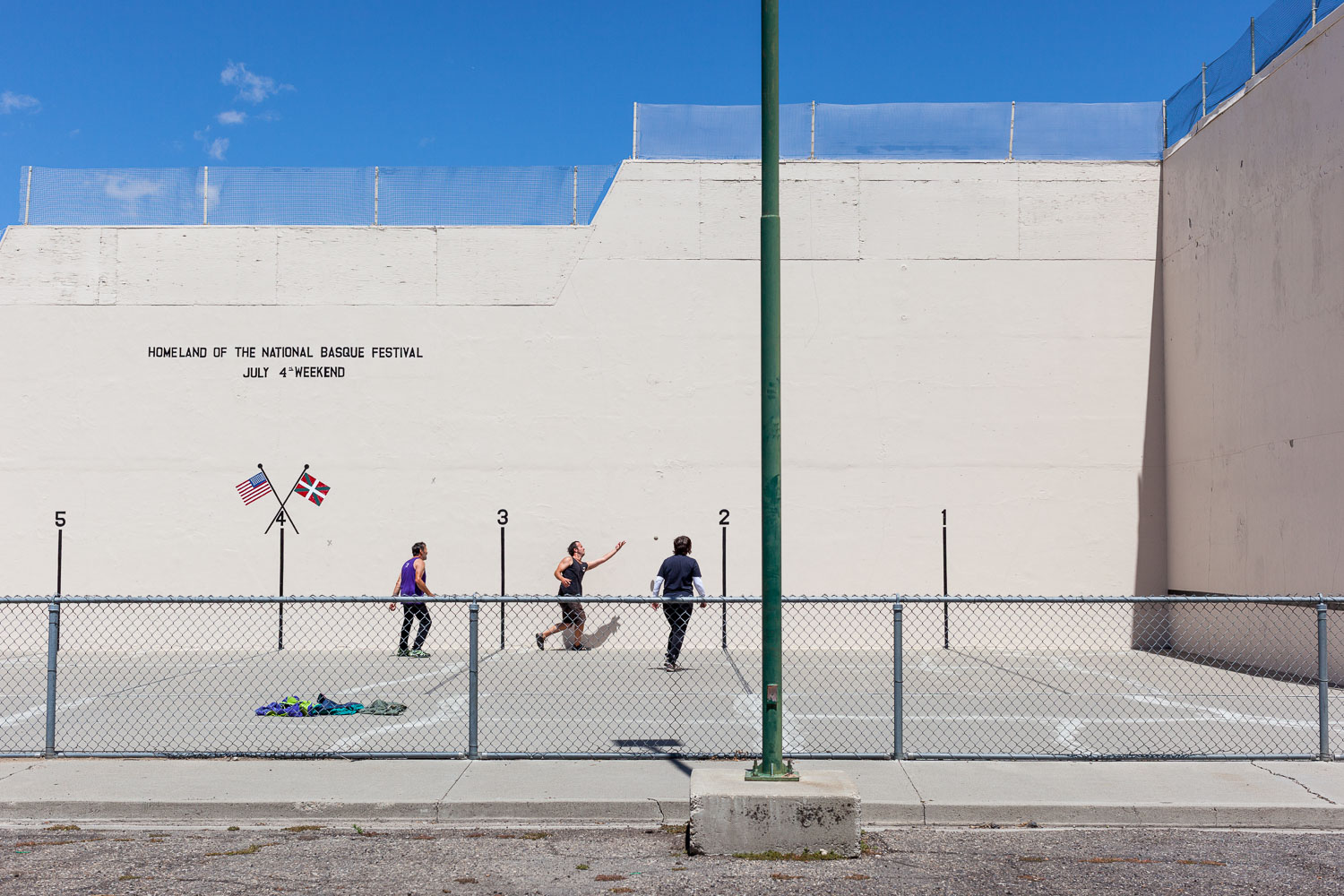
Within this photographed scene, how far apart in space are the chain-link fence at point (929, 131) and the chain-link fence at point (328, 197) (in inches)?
59.6

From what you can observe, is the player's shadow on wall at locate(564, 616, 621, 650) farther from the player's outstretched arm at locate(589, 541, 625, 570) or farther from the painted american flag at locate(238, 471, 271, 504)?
the painted american flag at locate(238, 471, 271, 504)

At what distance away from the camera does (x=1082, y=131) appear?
61.4ft

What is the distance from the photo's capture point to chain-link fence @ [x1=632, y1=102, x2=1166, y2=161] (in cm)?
1861

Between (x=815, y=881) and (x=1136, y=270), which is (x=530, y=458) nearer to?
(x=1136, y=270)

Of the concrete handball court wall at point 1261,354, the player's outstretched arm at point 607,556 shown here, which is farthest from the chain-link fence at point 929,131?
the player's outstretched arm at point 607,556

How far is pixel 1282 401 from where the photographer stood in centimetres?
1488

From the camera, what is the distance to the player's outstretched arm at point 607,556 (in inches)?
699

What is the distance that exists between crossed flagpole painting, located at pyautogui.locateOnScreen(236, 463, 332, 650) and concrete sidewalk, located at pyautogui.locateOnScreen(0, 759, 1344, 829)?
9728 mm

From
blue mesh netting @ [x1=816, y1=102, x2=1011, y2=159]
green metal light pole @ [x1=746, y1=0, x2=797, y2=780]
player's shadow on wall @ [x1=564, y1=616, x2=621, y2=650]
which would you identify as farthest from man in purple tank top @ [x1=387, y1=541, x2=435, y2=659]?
green metal light pole @ [x1=746, y1=0, x2=797, y2=780]

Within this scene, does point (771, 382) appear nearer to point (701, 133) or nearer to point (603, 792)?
point (603, 792)

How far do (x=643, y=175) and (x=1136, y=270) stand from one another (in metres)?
7.89

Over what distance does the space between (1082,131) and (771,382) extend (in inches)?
542

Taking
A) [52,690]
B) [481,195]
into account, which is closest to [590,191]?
[481,195]

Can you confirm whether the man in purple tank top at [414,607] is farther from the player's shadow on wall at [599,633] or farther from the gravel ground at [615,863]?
the gravel ground at [615,863]
